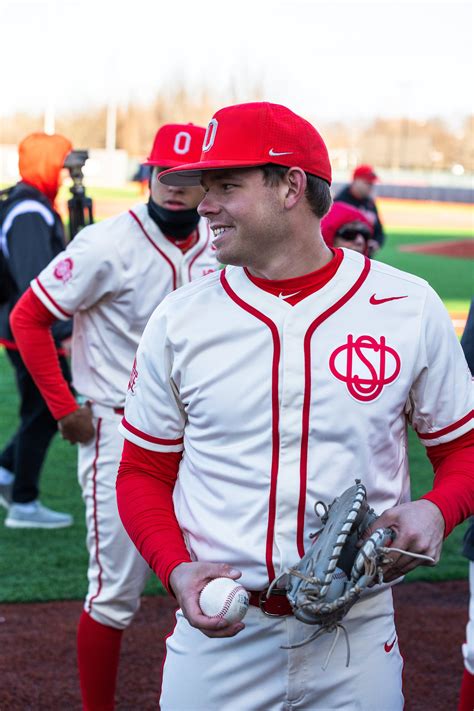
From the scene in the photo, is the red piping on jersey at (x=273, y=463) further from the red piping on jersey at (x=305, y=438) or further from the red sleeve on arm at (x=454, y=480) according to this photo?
the red sleeve on arm at (x=454, y=480)

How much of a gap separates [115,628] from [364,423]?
5.89 ft

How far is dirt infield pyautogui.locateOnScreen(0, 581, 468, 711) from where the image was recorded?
13.1 feet

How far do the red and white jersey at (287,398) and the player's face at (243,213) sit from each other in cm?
12

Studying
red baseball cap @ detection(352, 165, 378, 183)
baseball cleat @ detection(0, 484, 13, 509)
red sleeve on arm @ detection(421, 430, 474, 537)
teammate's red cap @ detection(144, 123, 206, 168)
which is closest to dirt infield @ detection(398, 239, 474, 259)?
red baseball cap @ detection(352, 165, 378, 183)

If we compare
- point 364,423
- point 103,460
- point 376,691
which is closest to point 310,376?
point 364,423

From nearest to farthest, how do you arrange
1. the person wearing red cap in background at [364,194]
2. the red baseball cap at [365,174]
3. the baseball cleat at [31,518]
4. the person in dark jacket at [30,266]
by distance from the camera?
the person in dark jacket at [30,266], the baseball cleat at [31,518], the person wearing red cap in background at [364,194], the red baseball cap at [365,174]

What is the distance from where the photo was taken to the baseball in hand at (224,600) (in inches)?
78.4

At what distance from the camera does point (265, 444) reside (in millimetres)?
2230

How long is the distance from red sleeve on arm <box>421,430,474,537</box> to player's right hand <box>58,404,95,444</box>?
1.73 metres

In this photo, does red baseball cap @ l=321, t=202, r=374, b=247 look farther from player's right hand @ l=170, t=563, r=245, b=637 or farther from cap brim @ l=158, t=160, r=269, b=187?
player's right hand @ l=170, t=563, r=245, b=637

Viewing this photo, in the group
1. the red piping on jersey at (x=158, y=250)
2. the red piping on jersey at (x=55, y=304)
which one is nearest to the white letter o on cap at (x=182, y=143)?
the red piping on jersey at (x=158, y=250)

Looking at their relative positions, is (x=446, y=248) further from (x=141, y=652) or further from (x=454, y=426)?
(x=454, y=426)

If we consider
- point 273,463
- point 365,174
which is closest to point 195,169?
point 273,463

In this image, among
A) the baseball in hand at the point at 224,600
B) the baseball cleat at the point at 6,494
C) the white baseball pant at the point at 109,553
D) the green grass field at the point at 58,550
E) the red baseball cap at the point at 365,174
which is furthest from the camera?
the red baseball cap at the point at 365,174
